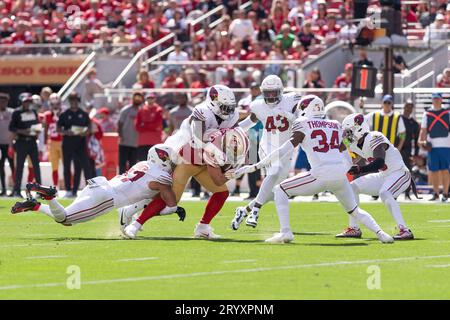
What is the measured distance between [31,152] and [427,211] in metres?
7.38

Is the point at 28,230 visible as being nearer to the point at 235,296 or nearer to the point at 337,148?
the point at 337,148

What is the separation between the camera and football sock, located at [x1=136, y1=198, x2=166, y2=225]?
1377cm

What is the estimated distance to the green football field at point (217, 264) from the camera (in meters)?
9.49

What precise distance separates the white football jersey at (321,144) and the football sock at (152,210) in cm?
166

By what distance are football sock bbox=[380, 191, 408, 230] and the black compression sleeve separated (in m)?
0.35

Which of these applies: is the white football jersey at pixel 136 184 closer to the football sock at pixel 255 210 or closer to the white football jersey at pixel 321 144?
the football sock at pixel 255 210

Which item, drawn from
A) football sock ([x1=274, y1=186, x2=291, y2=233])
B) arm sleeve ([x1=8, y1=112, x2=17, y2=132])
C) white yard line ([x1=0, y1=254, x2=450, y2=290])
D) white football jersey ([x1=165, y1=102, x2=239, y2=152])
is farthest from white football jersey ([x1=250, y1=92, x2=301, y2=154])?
arm sleeve ([x1=8, y1=112, x2=17, y2=132])

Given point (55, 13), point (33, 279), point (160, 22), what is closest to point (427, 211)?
point (33, 279)

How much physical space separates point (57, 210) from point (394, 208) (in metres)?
3.51

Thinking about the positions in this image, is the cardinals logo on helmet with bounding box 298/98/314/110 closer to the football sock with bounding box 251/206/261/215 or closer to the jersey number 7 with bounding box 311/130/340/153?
the jersey number 7 with bounding box 311/130/340/153

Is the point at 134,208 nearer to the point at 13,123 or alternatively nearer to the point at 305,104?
the point at 305,104

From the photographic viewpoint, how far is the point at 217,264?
11.2m

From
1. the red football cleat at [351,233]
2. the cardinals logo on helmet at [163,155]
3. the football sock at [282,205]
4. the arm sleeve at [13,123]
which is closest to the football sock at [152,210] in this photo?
the cardinals logo on helmet at [163,155]
